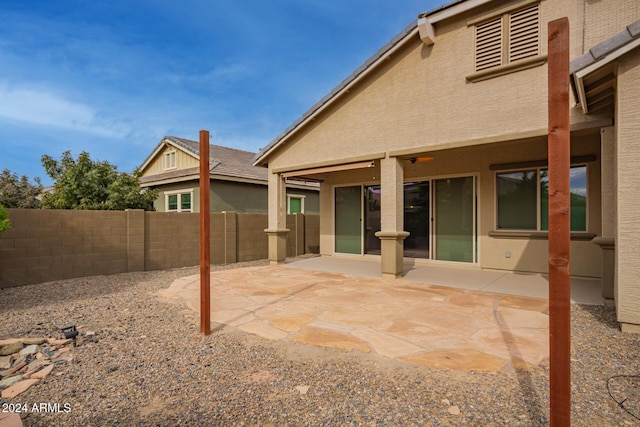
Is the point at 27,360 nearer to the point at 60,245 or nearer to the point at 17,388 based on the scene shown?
the point at 17,388

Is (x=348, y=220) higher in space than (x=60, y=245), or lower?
higher

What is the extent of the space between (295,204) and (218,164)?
4406 millimetres

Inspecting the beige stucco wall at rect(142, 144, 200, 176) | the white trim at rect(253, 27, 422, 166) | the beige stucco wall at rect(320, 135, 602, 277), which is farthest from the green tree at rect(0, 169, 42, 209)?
the beige stucco wall at rect(320, 135, 602, 277)

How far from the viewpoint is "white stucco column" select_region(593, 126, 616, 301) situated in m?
5.11

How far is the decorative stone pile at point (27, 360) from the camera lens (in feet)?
9.43

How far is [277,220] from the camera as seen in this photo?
32.0 feet

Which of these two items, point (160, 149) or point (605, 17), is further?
point (160, 149)

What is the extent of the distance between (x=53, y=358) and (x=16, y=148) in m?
25.5

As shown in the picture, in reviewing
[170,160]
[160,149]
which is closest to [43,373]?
[170,160]

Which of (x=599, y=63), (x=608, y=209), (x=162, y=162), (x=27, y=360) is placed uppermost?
(x=162, y=162)

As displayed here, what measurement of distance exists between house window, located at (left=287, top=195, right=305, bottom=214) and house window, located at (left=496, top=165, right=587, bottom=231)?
1031 cm

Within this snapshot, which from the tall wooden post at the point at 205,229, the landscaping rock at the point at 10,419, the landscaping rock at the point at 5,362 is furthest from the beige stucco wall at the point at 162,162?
the landscaping rock at the point at 10,419

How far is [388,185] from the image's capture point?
7.52 m

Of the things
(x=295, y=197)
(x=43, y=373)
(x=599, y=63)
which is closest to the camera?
(x=43, y=373)
